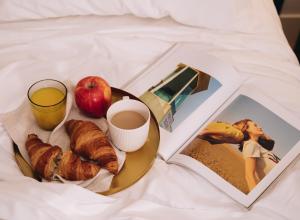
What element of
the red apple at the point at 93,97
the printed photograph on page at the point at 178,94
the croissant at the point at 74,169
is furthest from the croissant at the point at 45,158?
the printed photograph on page at the point at 178,94

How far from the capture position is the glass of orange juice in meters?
0.67

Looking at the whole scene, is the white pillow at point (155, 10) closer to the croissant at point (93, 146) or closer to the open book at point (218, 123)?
the open book at point (218, 123)

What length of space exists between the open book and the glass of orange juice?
0.51 ft

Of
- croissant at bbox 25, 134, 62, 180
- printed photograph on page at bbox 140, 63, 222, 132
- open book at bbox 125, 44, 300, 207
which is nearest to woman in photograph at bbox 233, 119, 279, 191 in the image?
open book at bbox 125, 44, 300, 207

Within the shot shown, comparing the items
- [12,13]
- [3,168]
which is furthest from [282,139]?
[12,13]

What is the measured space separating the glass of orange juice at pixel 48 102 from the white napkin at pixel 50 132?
0.6 inches

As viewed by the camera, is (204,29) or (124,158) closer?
(124,158)

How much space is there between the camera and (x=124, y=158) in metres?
0.66

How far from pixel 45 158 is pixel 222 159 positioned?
0.99 ft

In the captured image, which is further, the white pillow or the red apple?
the white pillow

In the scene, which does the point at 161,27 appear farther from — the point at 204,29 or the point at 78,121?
the point at 78,121

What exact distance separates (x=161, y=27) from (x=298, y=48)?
854mm

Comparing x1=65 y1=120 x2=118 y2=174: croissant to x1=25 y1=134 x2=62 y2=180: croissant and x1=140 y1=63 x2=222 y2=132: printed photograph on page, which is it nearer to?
x1=25 y1=134 x2=62 y2=180: croissant

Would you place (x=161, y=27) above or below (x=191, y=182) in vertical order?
above
